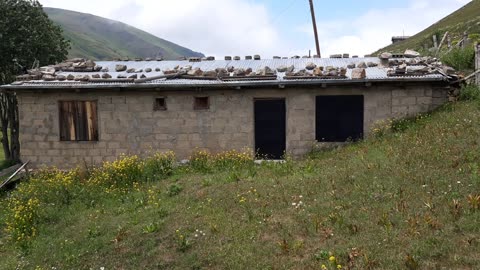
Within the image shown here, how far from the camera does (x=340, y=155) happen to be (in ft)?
38.5

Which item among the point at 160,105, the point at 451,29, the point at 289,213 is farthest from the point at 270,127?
the point at 451,29

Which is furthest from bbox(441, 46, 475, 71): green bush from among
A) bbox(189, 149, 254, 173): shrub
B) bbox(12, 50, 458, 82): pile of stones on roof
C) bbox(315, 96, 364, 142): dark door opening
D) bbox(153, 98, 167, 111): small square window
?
bbox(153, 98, 167, 111): small square window

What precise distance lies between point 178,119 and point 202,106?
2.69 feet

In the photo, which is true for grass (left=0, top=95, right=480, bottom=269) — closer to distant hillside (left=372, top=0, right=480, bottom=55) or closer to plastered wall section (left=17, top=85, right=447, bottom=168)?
plastered wall section (left=17, top=85, right=447, bottom=168)

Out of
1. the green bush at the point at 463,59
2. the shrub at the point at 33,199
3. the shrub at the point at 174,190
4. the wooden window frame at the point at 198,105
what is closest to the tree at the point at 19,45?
the shrub at the point at 33,199

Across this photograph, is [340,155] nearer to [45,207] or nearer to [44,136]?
[45,207]

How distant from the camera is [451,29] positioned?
4234 cm

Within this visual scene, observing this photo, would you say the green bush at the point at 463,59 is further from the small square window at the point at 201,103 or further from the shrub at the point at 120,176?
the shrub at the point at 120,176

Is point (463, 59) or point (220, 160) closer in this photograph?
point (220, 160)

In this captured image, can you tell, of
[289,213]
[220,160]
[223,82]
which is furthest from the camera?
[223,82]

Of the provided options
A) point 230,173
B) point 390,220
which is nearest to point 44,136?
point 230,173

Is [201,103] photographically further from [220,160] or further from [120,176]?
[120,176]

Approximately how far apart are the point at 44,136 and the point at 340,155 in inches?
353

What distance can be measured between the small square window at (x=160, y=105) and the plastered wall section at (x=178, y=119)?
121 mm
